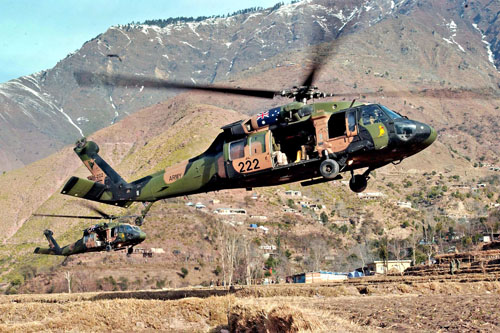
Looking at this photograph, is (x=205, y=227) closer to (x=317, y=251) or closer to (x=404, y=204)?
(x=317, y=251)

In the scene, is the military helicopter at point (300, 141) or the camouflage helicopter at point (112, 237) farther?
the camouflage helicopter at point (112, 237)

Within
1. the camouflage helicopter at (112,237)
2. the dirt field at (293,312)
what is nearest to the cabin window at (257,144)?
the dirt field at (293,312)

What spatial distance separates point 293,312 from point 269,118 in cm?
1239

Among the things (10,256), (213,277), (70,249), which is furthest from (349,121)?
(10,256)

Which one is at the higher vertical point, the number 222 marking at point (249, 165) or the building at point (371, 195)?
the building at point (371, 195)

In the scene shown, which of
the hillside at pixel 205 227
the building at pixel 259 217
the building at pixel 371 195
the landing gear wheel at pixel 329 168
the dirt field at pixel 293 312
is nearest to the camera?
the dirt field at pixel 293 312

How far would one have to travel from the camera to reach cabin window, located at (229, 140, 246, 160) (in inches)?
965

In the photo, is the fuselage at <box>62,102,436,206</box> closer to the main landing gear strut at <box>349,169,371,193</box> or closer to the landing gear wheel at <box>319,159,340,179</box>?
the landing gear wheel at <box>319,159,340,179</box>

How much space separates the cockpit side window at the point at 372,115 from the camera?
22.3 m

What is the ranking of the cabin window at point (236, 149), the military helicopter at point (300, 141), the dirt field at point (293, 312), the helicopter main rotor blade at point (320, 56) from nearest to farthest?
the dirt field at point (293, 312), the helicopter main rotor blade at point (320, 56), the military helicopter at point (300, 141), the cabin window at point (236, 149)

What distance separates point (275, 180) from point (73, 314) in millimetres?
9572

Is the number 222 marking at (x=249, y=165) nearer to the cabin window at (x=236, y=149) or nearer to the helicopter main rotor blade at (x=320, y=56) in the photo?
the cabin window at (x=236, y=149)

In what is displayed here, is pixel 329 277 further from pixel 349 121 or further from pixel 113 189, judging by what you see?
pixel 349 121

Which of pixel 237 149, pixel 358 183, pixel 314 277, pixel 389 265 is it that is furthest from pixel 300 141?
pixel 389 265
